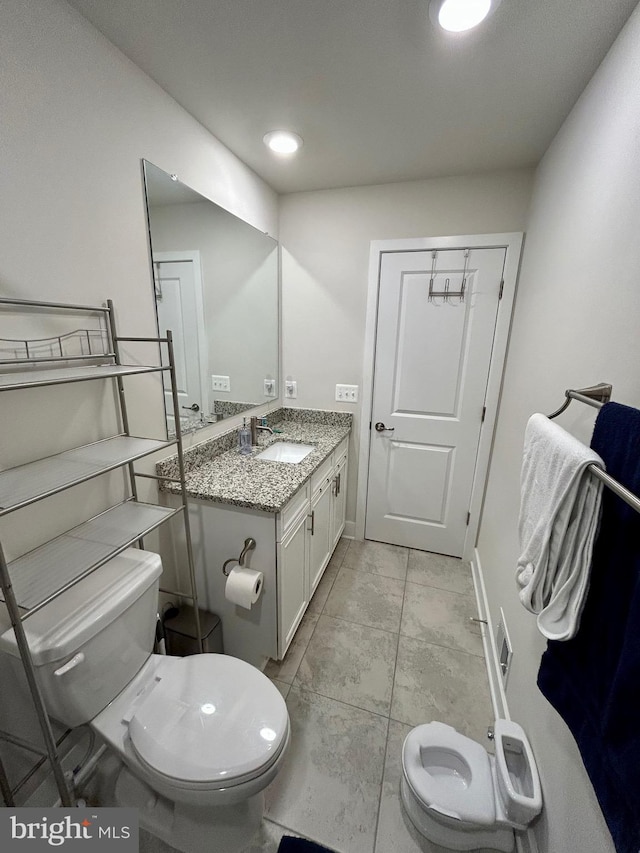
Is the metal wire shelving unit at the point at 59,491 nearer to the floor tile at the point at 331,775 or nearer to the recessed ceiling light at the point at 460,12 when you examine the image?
the floor tile at the point at 331,775

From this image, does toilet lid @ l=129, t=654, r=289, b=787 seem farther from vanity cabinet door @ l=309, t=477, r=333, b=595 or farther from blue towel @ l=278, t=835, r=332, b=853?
vanity cabinet door @ l=309, t=477, r=333, b=595

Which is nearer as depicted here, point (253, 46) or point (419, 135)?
point (253, 46)

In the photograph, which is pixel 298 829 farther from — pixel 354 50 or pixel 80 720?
pixel 354 50

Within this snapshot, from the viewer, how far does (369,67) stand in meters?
1.13

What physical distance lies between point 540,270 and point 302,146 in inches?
49.2

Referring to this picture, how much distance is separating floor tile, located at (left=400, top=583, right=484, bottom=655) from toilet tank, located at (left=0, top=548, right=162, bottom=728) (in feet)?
4.36

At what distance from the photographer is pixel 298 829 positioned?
106 centimetres

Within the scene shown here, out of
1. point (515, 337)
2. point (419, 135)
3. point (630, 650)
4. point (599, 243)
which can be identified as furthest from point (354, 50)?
point (630, 650)

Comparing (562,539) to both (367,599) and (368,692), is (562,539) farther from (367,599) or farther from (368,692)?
(367,599)

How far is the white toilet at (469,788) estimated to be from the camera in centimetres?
97

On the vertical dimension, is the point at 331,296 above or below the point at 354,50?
below

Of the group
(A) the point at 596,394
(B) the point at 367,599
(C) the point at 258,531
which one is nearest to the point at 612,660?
(A) the point at 596,394

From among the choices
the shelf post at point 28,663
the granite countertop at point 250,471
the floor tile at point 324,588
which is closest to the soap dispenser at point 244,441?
the granite countertop at point 250,471

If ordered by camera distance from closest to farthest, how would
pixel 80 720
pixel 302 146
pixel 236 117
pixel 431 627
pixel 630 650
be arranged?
pixel 630 650
pixel 80 720
pixel 236 117
pixel 302 146
pixel 431 627
